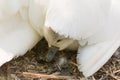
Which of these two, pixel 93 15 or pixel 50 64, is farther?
pixel 50 64

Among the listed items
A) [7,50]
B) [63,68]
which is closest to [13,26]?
[7,50]

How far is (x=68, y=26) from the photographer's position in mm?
2100

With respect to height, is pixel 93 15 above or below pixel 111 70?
above

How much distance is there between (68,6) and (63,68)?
37 cm

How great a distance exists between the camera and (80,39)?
2.19 meters

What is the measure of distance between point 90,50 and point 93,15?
22 centimetres

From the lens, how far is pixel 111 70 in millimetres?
2385

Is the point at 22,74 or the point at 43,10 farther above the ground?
the point at 43,10

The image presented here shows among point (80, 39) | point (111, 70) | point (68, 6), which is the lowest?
point (111, 70)

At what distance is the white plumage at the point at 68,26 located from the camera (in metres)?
2.12

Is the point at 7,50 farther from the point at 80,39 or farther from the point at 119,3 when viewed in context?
the point at 119,3

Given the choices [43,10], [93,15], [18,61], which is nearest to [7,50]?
[18,61]

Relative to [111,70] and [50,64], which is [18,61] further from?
[111,70]

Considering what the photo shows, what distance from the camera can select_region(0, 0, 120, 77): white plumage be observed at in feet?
6.96
